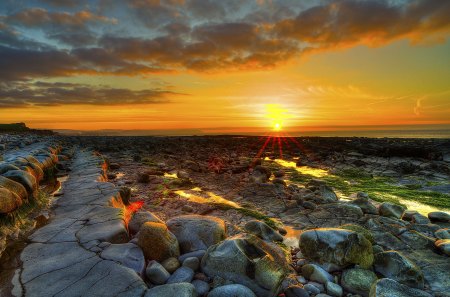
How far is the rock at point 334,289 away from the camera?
3348mm

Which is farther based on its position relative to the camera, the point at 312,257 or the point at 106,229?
the point at 106,229

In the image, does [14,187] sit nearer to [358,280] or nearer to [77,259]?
[77,259]

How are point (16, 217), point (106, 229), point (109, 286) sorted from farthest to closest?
point (16, 217), point (106, 229), point (109, 286)

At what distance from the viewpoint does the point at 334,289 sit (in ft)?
11.1

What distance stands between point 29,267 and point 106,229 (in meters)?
1.13

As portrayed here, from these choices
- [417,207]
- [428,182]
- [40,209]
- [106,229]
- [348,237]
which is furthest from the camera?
[428,182]

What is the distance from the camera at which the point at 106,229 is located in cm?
446

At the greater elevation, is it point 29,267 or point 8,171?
point 8,171

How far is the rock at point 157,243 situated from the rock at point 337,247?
6.26ft

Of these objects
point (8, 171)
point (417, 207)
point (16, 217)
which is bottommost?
point (417, 207)

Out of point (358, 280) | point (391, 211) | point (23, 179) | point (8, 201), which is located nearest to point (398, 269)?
point (358, 280)

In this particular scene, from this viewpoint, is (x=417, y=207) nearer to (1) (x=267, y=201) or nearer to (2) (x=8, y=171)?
(1) (x=267, y=201)

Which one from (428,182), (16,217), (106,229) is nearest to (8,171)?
(16,217)

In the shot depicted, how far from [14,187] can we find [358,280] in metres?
6.07
